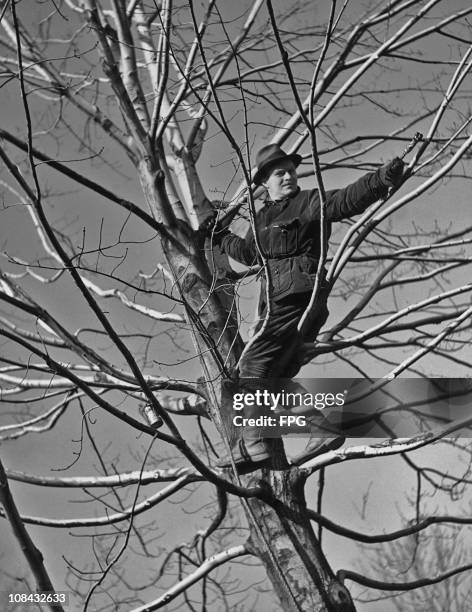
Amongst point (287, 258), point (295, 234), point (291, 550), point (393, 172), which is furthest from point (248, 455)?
point (393, 172)

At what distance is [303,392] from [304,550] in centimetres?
84

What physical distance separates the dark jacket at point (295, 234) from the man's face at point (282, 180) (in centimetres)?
5

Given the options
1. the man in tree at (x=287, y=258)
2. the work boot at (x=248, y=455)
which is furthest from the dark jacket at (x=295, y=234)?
the work boot at (x=248, y=455)

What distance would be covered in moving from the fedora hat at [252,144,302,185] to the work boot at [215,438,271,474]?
1561 mm

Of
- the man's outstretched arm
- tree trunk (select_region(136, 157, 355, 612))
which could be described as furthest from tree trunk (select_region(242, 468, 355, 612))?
the man's outstretched arm

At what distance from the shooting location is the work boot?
4.51 metres

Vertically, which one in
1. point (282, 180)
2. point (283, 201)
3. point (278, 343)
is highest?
point (282, 180)

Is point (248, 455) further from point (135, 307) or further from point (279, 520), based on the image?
point (135, 307)

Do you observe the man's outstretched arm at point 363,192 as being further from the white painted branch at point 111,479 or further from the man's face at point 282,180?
the white painted branch at point 111,479

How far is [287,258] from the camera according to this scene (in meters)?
4.96

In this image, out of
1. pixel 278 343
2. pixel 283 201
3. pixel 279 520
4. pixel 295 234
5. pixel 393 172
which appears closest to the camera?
pixel 393 172

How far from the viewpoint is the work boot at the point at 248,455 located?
4.51m

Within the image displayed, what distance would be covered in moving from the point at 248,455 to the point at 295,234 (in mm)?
1247

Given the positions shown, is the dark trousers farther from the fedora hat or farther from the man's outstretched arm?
the fedora hat
